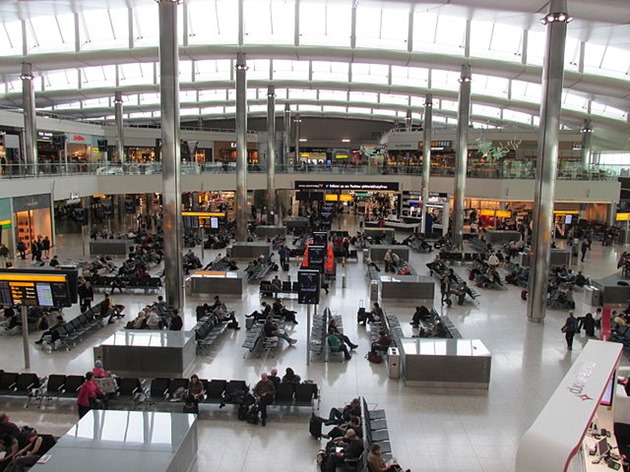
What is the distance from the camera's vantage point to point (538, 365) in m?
13.4

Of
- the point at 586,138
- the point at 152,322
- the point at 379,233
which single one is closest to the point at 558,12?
the point at 152,322

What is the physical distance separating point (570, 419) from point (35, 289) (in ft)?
36.1

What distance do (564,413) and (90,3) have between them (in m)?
24.1

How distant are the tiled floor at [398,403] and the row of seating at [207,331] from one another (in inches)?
11.9

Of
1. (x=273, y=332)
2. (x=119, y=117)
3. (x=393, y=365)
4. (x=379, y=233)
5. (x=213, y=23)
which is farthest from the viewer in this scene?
(x=119, y=117)

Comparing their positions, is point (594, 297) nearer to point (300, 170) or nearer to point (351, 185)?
point (351, 185)

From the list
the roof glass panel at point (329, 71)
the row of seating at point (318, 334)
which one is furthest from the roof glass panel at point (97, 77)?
the row of seating at point (318, 334)

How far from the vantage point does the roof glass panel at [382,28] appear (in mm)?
28219

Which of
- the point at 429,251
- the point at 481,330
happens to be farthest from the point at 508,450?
the point at 429,251

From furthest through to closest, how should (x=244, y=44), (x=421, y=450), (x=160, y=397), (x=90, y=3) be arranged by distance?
(x=244, y=44) < (x=90, y=3) < (x=160, y=397) < (x=421, y=450)

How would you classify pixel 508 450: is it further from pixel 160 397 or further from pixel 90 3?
pixel 90 3

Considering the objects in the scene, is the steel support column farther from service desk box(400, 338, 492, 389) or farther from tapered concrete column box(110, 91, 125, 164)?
service desk box(400, 338, 492, 389)

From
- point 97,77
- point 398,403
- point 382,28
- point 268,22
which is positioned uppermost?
point 268,22

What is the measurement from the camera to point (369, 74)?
3803 cm
